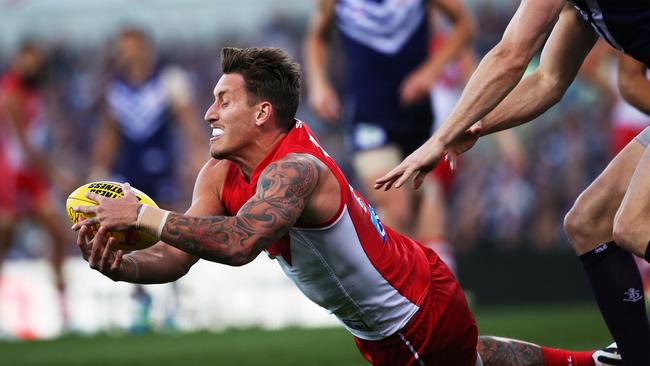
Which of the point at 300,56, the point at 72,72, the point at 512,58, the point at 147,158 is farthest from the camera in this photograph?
the point at 72,72

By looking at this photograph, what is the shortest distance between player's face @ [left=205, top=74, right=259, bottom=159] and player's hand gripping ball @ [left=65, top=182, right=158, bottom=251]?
0.39 m

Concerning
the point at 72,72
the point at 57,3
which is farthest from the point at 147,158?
the point at 57,3

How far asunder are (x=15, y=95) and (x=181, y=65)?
7.56 metres

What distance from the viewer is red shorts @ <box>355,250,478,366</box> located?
515cm

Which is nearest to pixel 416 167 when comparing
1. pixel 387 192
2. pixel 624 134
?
pixel 387 192

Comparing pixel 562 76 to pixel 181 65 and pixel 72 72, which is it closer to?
pixel 181 65

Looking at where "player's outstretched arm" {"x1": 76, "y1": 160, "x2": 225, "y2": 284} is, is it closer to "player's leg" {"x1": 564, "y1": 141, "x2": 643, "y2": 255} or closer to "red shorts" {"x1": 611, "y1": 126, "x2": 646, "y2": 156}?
"player's leg" {"x1": 564, "y1": 141, "x2": 643, "y2": 255}

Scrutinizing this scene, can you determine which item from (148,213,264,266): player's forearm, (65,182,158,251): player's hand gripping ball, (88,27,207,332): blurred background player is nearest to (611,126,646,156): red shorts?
(88,27,207,332): blurred background player

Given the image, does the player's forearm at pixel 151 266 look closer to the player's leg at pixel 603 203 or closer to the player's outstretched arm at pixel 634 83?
the player's leg at pixel 603 203

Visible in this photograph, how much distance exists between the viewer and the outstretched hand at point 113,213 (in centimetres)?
448

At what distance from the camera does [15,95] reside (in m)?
13.1

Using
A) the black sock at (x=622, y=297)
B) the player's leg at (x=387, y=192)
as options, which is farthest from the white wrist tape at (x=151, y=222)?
the player's leg at (x=387, y=192)

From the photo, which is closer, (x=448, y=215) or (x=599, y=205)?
(x=599, y=205)

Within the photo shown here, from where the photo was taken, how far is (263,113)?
4.98 m
